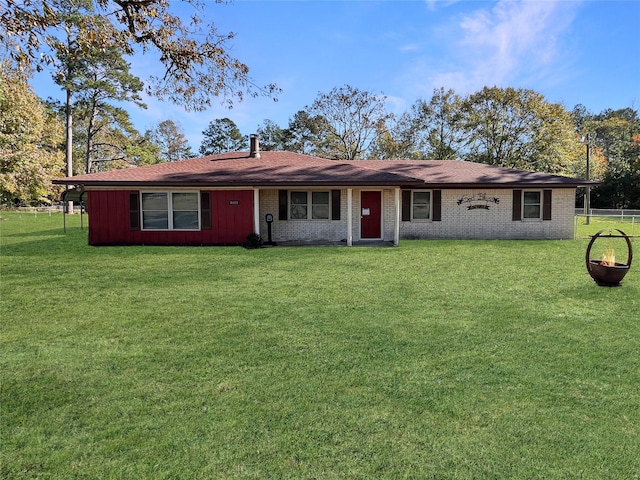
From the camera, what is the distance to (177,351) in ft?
13.3

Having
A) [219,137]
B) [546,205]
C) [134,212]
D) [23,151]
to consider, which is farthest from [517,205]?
[219,137]

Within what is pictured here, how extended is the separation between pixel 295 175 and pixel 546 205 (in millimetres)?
9461

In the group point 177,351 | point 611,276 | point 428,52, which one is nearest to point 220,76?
point 177,351

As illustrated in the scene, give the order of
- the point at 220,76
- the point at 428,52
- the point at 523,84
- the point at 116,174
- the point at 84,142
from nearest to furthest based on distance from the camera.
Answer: the point at 220,76, the point at 116,174, the point at 428,52, the point at 523,84, the point at 84,142

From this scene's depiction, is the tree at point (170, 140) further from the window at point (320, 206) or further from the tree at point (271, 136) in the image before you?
the window at point (320, 206)

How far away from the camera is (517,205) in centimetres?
1518

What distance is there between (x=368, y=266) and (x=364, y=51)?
1057cm

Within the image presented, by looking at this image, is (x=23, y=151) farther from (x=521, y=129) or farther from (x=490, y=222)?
(x=521, y=129)

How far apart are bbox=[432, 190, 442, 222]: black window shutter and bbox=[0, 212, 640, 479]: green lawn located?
8.17 meters

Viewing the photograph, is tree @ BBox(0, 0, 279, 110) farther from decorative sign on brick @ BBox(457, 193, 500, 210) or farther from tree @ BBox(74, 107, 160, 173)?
tree @ BBox(74, 107, 160, 173)

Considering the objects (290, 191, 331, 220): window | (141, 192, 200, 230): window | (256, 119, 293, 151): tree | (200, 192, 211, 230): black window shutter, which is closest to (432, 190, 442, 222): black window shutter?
(290, 191, 331, 220): window

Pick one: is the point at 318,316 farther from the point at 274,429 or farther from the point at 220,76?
the point at 220,76

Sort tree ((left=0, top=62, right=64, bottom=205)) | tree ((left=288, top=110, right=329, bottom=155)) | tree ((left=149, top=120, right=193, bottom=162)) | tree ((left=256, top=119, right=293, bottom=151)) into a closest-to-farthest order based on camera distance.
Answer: tree ((left=0, top=62, right=64, bottom=205)) < tree ((left=288, top=110, right=329, bottom=155)) < tree ((left=256, top=119, right=293, bottom=151)) < tree ((left=149, top=120, right=193, bottom=162))

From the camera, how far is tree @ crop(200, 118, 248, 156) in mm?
57475
